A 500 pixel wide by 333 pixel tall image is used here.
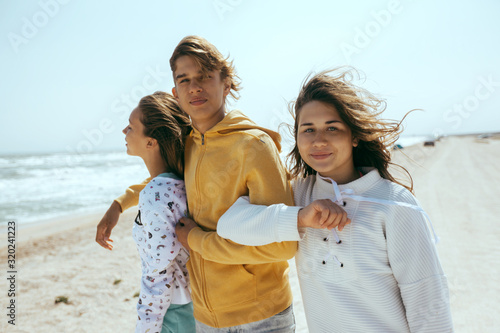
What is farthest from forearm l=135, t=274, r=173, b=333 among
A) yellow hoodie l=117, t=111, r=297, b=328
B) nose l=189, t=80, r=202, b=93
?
nose l=189, t=80, r=202, b=93

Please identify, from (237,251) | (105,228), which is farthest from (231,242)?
(105,228)

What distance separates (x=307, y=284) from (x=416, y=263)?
0.50 metres

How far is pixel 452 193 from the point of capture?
9297 mm

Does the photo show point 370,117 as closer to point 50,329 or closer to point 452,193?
point 50,329

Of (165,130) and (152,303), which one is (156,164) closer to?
(165,130)

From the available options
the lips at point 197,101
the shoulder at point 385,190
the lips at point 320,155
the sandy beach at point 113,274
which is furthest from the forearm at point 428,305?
the lips at point 197,101

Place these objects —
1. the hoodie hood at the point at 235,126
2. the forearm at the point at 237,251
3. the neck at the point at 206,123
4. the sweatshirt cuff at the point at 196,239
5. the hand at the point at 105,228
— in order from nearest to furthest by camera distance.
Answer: the forearm at the point at 237,251, the sweatshirt cuff at the point at 196,239, the hoodie hood at the point at 235,126, the neck at the point at 206,123, the hand at the point at 105,228

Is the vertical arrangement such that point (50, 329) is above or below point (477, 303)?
below

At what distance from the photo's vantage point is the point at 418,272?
128 cm

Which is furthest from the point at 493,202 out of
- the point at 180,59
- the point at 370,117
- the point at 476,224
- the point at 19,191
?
the point at 19,191

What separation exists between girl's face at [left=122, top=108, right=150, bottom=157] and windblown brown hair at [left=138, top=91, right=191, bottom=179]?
26mm

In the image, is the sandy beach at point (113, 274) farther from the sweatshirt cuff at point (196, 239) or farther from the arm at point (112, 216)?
the arm at point (112, 216)

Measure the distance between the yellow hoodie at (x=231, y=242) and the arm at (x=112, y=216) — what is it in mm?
755

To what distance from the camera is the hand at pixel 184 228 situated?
1650 millimetres
